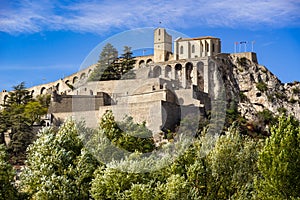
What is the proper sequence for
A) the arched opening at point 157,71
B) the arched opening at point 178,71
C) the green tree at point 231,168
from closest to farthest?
1. the green tree at point 231,168
2. the arched opening at point 157,71
3. the arched opening at point 178,71

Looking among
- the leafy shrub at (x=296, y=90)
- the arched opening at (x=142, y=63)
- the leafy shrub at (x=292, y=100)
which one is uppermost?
the arched opening at (x=142, y=63)

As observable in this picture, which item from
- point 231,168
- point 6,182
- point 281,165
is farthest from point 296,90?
point 6,182

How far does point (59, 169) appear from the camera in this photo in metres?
22.0

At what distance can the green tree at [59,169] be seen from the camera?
68.9 ft

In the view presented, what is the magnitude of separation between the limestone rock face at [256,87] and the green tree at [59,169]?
3546cm

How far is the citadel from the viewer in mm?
38594

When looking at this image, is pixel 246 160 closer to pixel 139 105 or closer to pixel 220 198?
pixel 220 198

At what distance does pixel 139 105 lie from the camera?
128 ft

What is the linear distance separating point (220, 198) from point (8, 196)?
749 centimetres

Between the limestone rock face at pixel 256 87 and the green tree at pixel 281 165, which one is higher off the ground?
the limestone rock face at pixel 256 87

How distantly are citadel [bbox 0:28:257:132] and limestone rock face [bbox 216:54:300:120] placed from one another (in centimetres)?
92

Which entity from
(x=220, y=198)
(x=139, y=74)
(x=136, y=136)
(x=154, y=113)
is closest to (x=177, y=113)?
(x=154, y=113)

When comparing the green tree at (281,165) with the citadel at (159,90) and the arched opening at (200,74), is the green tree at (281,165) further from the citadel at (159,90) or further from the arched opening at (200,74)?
the arched opening at (200,74)

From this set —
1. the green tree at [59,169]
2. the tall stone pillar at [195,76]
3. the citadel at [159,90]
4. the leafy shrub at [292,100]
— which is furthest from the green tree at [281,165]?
the leafy shrub at [292,100]
